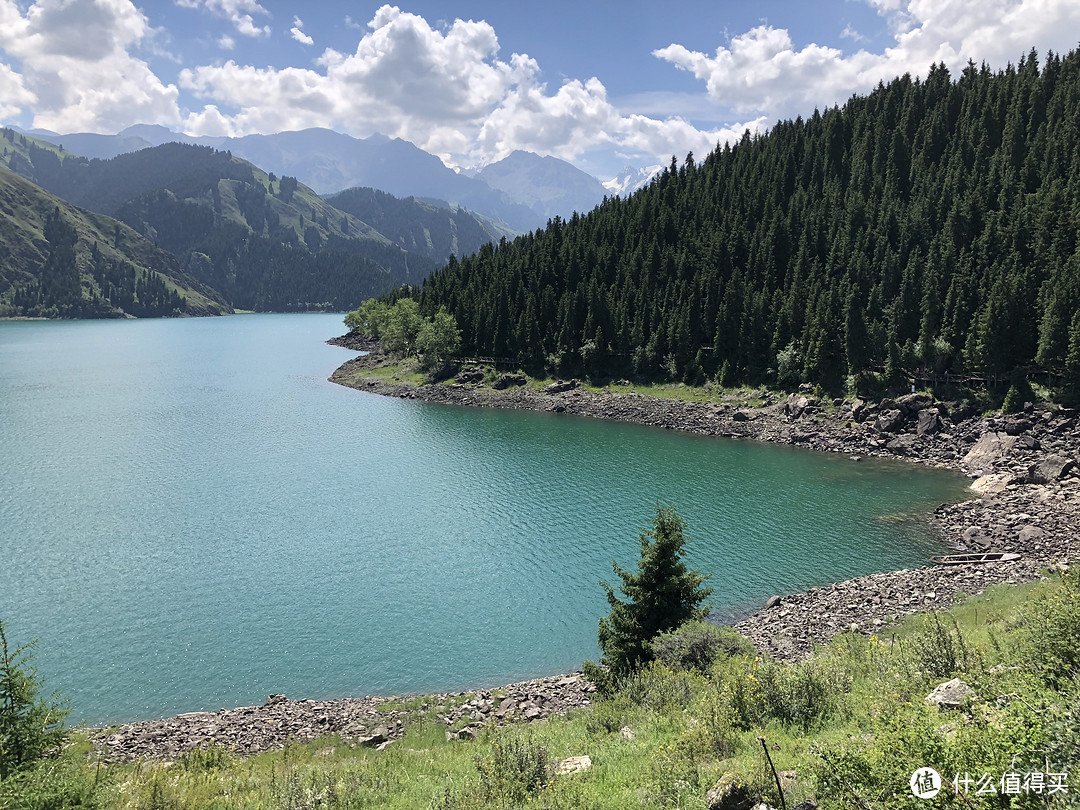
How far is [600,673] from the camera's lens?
27.6 m

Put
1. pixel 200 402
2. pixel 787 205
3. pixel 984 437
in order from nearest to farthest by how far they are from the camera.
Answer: pixel 984 437, pixel 200 402, pixel 787 205

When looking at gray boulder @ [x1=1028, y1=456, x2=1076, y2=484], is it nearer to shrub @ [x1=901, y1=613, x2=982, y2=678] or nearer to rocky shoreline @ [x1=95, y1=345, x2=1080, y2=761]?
rocky shoreline @ [x1=95, y1=345, x2=1080, y2=761]

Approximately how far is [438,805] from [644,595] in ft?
48.7

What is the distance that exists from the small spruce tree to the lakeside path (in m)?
9.02

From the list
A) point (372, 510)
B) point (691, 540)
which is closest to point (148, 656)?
point (372, 510)

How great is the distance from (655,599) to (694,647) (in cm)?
313

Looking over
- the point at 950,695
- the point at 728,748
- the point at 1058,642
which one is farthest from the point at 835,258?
the point at 728,748

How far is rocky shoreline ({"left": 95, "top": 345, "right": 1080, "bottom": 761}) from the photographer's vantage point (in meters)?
28.3

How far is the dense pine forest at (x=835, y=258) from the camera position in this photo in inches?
3423

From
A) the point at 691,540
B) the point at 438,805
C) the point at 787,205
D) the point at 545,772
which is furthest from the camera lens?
the point at 787,205

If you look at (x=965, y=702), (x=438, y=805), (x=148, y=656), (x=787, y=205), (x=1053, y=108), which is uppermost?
(x=1053, y=108)

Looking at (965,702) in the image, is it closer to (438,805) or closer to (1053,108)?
(438,805)

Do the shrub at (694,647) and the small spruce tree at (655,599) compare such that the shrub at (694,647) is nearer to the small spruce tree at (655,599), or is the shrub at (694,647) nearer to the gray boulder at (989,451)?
the small spruce tree at (655,599)

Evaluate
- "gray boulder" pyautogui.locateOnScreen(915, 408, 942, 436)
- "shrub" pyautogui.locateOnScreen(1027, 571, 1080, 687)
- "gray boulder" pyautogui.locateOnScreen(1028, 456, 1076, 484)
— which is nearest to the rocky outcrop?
"shrub" pyautogui.locateOnScreen(1027, 571, 1080, 687)
